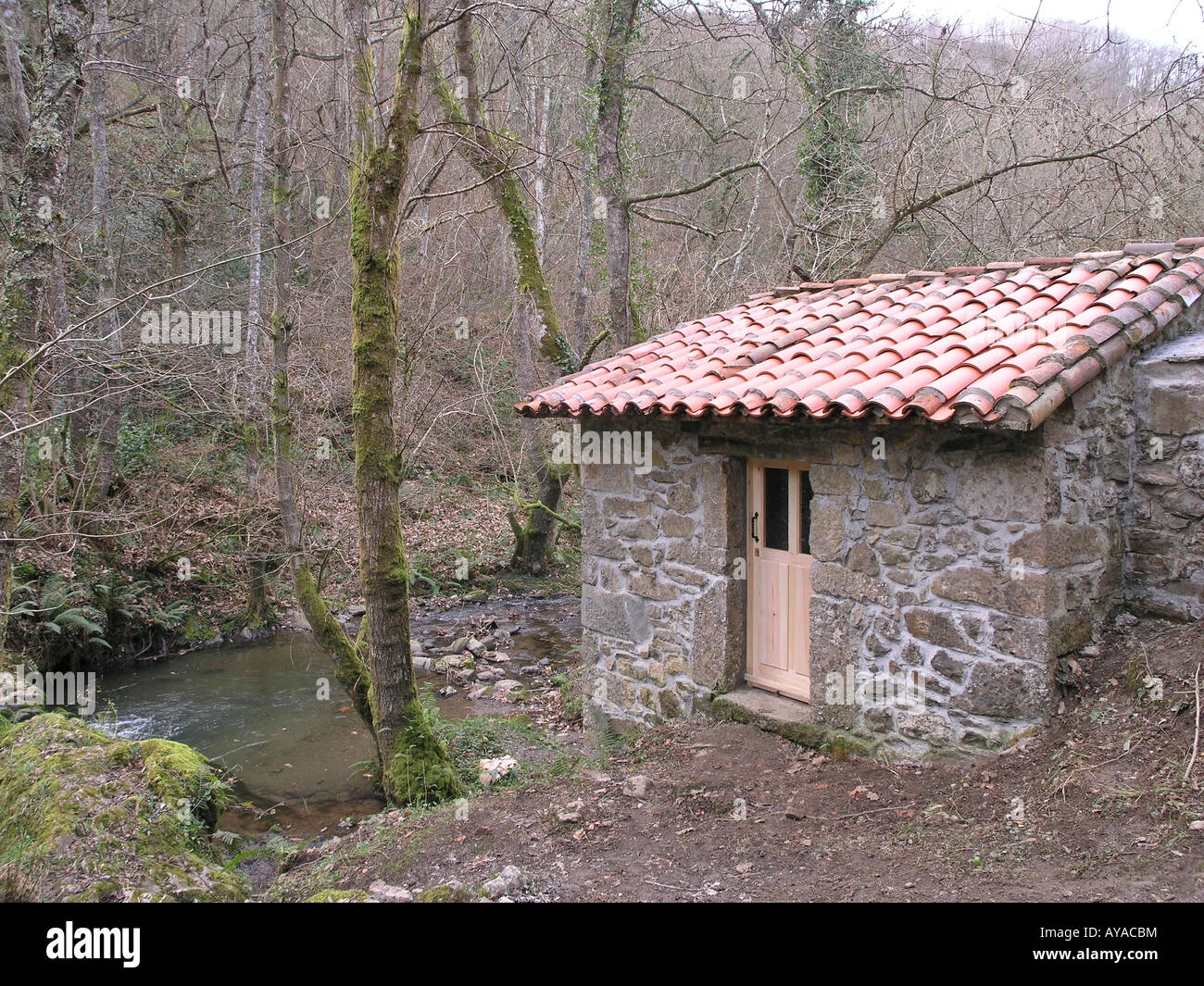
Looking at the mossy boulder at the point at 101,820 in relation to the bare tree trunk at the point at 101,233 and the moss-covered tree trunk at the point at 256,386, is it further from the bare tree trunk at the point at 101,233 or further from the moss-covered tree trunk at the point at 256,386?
the bare tree trunk at the point at 101,233

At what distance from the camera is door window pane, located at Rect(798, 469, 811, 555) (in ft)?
17.7

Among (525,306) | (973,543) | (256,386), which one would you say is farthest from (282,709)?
(973,543)

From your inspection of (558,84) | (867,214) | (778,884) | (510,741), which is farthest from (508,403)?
(778,884)

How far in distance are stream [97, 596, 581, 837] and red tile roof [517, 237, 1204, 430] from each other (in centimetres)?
370

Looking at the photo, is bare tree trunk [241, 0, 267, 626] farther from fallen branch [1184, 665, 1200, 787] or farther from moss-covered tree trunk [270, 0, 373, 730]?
fallen branch [1184, 665, 1200, 787]

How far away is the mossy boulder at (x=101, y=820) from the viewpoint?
338cm

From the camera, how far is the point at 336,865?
4664mm

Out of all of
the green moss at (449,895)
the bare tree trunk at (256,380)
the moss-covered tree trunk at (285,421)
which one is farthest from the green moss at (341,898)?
the bare tree trunk at (256,380)

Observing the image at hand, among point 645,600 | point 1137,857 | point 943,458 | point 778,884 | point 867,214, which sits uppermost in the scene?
point 867,214

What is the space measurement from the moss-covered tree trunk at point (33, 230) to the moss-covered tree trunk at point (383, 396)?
1.75 metres

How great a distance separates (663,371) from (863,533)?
191 centimetres

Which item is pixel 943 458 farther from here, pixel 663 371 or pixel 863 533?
pixel 663 371

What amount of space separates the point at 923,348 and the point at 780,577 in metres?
1.74

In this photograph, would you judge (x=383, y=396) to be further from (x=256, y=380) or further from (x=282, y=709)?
(x=256, y=380)
